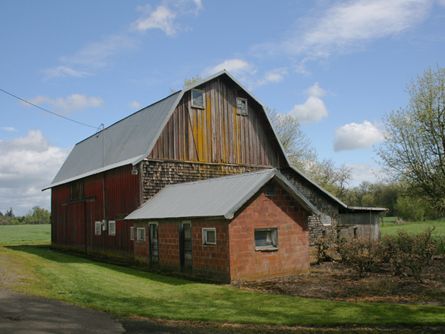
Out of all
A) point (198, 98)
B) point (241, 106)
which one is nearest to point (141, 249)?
point (198, 98)

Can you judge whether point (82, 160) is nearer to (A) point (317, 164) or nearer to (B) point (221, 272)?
(B) point (221, 272)

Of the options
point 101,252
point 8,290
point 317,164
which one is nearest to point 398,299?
point 8,290

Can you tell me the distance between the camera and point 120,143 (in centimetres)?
2886

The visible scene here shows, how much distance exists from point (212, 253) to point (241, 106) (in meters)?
12.8

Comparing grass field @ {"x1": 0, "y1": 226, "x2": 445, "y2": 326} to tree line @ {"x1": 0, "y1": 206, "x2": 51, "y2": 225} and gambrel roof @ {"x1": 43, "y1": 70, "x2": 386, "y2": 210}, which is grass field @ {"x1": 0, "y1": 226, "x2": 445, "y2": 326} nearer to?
gambrel roof @ {"x1": 43, "y1": 70, "x2": 386, "y2": 210}

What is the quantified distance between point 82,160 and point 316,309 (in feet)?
86.8

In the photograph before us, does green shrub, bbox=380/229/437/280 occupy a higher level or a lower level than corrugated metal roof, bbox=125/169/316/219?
lower

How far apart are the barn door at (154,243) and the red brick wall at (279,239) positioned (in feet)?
18.3

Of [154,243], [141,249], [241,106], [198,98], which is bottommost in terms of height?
[141,249]

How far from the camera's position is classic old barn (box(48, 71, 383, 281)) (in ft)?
57.8

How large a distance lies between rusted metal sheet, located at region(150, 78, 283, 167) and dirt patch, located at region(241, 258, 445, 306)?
10.0m

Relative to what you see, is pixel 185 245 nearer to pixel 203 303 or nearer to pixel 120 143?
pixel 203 303

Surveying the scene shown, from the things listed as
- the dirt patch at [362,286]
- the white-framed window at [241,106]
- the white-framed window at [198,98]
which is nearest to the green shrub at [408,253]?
the dirt patch at [362,286]

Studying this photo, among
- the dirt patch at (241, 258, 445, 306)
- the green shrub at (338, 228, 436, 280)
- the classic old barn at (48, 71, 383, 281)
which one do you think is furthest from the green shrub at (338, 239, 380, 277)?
the classic old barn at (48, 71, 383, 281)
